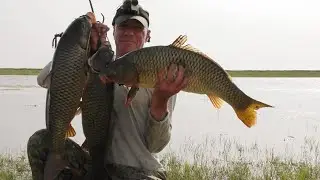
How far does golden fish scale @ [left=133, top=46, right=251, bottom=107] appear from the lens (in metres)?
3.15

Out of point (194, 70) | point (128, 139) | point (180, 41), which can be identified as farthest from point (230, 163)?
point (180, 41)

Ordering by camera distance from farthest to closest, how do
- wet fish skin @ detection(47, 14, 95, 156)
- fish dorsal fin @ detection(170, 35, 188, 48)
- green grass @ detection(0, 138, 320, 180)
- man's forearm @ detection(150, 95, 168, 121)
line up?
1. green grass @ detection(0, 138, 320, 180)
2. man's forearm @ detection(150, 95, 168, 121)
3. fish dorsal fin @ detection(170, 35, 188, 48)
4. wet fish skin @ detection(47, 14, 95, 156)

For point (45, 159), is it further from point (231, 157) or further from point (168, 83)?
point (231, 157)

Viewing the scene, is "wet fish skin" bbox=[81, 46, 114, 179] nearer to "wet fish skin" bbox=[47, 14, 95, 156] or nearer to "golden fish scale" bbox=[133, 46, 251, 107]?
"wet fish skin" bbox=[47, 14, 95, 156]

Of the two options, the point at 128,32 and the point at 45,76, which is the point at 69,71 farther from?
the point at 128,32

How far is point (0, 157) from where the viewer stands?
7945 mm

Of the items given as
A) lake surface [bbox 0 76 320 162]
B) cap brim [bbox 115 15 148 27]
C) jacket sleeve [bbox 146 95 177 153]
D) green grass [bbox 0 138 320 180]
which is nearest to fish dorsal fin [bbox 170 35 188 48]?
jacket sleeve [bbox 146 95 177 153]

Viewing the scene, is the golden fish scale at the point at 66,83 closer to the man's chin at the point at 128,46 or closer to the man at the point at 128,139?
the man at the point at 128,139

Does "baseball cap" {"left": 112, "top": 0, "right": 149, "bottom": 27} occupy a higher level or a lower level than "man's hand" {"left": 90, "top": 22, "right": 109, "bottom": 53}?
higher

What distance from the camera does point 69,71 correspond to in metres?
3.08

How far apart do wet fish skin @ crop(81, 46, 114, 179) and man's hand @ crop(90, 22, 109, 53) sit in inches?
5.9

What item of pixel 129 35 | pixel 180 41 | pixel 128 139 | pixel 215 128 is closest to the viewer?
pixel 180 41

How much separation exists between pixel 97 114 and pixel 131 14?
3.32 ft

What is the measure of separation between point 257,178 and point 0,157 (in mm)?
4420
